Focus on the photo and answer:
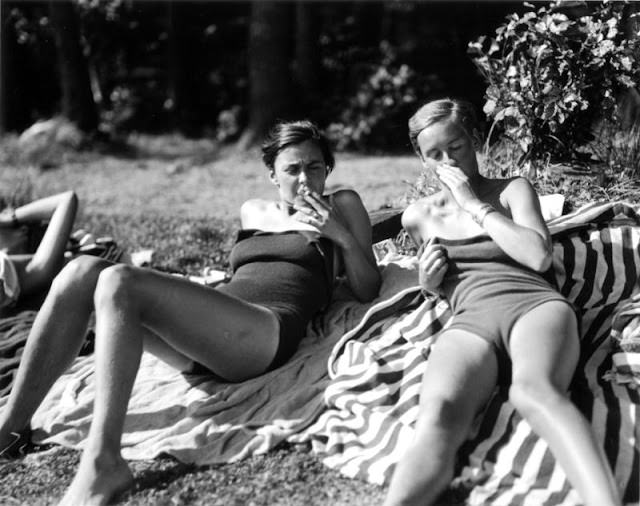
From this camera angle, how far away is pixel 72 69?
40.9 feet

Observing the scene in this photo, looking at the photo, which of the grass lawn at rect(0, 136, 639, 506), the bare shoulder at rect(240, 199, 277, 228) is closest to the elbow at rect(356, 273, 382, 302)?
the bare shoulder at rect(240, 199, 277, 228)

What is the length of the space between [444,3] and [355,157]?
14.2 feet

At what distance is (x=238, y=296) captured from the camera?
3832mm

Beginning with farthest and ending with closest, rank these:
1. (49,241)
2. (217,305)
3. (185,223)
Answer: (185,223), (49,241), (217,305)

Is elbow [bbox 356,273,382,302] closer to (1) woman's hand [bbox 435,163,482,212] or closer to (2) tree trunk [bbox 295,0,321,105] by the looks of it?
(1) woman's hand [bbox 435,163,482,212]

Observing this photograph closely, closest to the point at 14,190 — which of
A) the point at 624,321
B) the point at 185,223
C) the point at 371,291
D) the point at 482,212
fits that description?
the point at 185,223

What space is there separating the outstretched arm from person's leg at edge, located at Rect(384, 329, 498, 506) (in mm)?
2634

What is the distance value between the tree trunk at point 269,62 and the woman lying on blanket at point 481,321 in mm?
7911

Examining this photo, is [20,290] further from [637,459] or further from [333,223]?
[637,459]

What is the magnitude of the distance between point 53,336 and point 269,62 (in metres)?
8.45

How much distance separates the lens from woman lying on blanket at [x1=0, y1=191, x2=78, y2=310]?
484 cm

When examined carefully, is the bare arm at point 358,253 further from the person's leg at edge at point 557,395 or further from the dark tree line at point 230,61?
the dark tree line at point 230,61

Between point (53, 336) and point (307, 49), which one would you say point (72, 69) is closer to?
point (307, 49)

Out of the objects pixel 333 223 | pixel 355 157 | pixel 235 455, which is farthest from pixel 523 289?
pixel 355 157
